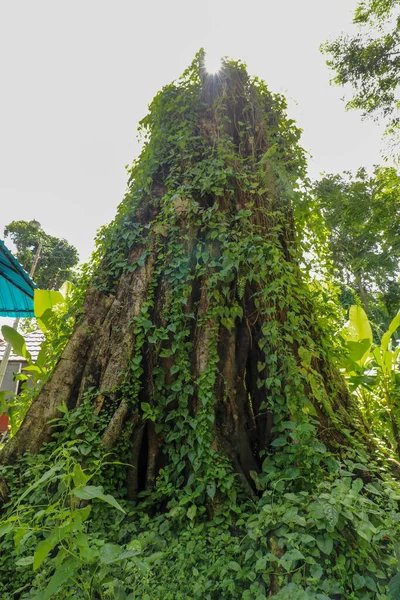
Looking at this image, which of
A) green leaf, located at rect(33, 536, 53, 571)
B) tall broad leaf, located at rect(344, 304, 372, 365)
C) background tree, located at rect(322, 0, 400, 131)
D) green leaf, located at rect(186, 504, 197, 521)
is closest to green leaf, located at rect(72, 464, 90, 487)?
green leaf, located at rect(33, 536, 53, 571)

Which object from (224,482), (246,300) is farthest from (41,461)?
(246,300)

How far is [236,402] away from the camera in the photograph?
8.48 ft

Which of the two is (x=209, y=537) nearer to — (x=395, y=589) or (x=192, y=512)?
(x=192, y=512)

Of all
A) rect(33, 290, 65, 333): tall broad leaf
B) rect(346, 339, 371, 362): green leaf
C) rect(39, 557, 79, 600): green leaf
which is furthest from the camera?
rect(33, 290, 65, 333): tall broad leaf

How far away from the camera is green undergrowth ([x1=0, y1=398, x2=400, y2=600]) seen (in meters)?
1.38

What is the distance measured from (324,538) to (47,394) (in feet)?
6.93

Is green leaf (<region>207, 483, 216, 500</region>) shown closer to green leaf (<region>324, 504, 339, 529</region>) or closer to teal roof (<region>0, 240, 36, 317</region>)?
green leaf (<region>324, 504, 339, 529</region>)

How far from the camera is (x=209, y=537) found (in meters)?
1.87

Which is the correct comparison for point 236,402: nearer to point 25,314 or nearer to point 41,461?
point 41,461

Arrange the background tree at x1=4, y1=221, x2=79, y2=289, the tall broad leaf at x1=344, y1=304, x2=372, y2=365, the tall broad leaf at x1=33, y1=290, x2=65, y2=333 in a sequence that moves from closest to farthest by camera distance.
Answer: the tall broad leaf at x1=344, y1=304, x2=372, y2=365 → the tall broad leaf at x1=33, y1=290, x2=65, y2=333 → the background tree at x1=4, y1=221, x2=79, y2=289

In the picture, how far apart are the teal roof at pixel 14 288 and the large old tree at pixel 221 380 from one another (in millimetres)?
1738

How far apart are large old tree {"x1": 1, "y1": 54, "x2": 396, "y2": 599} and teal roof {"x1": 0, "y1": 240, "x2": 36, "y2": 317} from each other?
5.70 ft

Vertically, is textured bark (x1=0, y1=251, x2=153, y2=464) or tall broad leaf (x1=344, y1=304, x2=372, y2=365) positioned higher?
tall broad leaf (x1=344, y1=304, x2=372, y2=365)

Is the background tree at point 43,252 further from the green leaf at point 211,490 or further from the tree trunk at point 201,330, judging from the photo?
the green leaf at point 211,490
